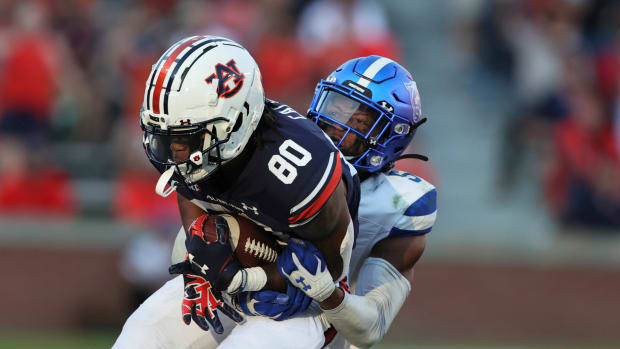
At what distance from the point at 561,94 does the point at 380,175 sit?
17.6 feet

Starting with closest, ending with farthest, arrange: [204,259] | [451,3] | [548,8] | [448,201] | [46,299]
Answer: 1. [204,259]
2. [46,299]
3. [448,201]
4. [548,8]
5. [451,3]

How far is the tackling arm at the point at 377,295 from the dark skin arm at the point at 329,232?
0.13 m

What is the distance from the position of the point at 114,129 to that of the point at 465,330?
12.0ft

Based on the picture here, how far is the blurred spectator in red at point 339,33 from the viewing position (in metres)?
8.62

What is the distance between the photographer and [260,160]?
11.5 ft

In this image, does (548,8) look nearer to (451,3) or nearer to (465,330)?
(451,3)

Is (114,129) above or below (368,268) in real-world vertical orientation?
below

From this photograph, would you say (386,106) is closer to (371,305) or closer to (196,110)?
(371,305)

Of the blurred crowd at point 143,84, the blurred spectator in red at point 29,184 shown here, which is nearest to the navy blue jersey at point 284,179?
the blurred crowd at point 143,84

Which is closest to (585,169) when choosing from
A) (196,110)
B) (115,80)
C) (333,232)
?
(115,80)

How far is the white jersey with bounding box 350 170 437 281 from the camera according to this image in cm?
416

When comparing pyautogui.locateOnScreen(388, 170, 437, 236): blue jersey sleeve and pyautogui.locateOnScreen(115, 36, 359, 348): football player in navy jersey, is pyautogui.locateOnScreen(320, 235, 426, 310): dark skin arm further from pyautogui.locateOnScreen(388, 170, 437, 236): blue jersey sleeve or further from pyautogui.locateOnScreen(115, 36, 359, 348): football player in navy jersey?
pyautogui.locateOnScreen(115, 36, 359, 348): football player in navy jersey

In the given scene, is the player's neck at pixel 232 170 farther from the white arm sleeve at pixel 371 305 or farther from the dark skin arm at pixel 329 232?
the white arm sleeve at pixel 371 305

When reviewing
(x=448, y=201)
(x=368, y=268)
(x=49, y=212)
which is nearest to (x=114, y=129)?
(x=49, y=212)
